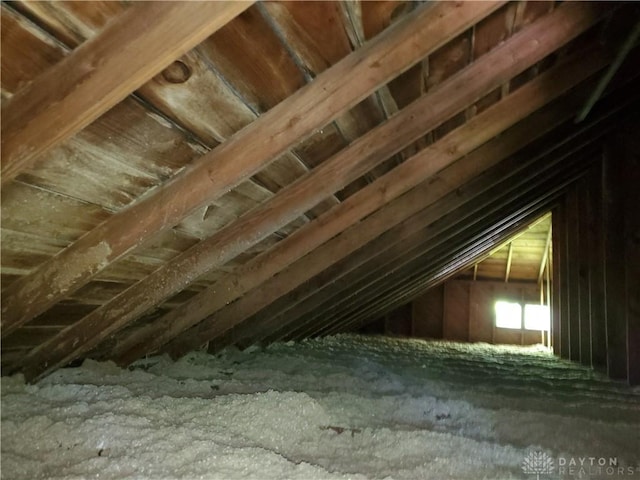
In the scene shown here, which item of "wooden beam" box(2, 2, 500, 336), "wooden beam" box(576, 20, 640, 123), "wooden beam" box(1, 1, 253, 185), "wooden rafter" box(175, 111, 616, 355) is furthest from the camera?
"wooden rafter" box(175, 111, 616, 355)

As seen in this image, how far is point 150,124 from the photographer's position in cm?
114

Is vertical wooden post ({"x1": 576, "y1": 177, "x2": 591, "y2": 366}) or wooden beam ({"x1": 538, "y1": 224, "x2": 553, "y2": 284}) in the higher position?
wooden beam ({"x1": 538, "y1": 224, "x2": 553, "y2": 284})

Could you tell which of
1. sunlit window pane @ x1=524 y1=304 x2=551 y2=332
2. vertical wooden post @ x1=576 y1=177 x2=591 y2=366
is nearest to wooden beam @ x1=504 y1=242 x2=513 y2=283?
sunlit window pane @ x1=524 y1=304 x2=551 y2=332

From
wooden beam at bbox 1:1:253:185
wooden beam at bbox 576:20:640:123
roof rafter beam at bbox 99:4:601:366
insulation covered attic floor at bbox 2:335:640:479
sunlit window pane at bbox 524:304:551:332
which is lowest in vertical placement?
insulation covered attic floor at bbox 2:335:640:479

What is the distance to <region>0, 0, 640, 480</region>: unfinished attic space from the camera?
100 cm

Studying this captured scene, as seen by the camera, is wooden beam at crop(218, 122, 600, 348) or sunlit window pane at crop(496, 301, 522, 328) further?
sunlit window pane at crop(496, 301, 522, 328)

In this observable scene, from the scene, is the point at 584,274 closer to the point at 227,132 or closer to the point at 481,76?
the point at 481,76

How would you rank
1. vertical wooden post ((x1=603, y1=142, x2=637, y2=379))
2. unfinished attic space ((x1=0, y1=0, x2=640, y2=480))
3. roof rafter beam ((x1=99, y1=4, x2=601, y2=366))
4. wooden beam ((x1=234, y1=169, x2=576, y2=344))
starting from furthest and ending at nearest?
vertical wooden post ((x1=603, y1=142, x2=637, y2=379)) → wooden beam ((x1=234, y1=169, x2=576, y2=344)) → roof rafter beam ((x1=99, y1=4, x2=601, y2=366)) → unfinished attic space ((x1=0, y1=0, x2=640, y2=480))

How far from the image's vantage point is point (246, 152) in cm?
130

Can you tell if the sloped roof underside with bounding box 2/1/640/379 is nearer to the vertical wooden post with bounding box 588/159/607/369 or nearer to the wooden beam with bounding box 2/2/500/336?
the wooden beam with bounding box 2/2/500/336

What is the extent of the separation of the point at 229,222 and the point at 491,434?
4.54ft

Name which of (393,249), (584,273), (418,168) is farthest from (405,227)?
(584,273)

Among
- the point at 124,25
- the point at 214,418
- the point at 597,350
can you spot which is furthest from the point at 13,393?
the point at 597,350

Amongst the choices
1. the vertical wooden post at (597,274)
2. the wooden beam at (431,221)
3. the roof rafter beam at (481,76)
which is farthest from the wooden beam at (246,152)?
the vertical wooden post at (597,274)
